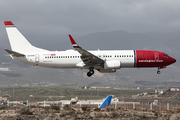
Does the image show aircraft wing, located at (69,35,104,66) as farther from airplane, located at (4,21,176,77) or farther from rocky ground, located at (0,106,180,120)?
rocky ground, located at (0,106,180,120)

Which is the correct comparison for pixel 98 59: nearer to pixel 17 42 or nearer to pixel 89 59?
pixel 89 59

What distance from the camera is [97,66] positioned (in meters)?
56.6

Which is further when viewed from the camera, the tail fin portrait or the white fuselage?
the tail fin portrait

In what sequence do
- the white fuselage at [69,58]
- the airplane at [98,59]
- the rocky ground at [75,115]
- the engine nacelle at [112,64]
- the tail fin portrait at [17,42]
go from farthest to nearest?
the tail fin portrait at [17,42] < the white fuselage at [69,58] < the airplane at [98,59] < the engine nacelle at [112,64] < the rocky ground at [75,115]

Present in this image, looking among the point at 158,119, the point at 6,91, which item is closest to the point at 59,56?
the point at 158,119

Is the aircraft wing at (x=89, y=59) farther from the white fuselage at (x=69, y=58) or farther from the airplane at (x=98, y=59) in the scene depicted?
the white fuselage at (x=69, y=58)

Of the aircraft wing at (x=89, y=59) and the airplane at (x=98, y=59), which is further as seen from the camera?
the airplane at (x=98, y=59)

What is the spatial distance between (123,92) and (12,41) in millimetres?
121337

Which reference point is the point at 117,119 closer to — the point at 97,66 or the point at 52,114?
the point at 52,114

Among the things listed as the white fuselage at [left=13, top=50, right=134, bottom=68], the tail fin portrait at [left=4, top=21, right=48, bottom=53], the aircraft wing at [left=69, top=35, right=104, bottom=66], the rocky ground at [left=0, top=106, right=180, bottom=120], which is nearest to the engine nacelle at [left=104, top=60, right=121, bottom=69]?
the white fuselage at [left=13, top=50, right=134, bottom=68]

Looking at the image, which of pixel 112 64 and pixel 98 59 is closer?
pixel 98 59

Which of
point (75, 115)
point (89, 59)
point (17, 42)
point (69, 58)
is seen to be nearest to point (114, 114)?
point (75, 115)

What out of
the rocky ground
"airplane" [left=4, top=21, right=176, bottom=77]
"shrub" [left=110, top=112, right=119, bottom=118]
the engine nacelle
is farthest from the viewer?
"airplane" [left=4, top=21, right=176, bottom=77]

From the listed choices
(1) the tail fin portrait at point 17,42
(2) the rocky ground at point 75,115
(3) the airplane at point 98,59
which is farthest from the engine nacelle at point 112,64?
(1) the tail fin portrait at point 17,42
